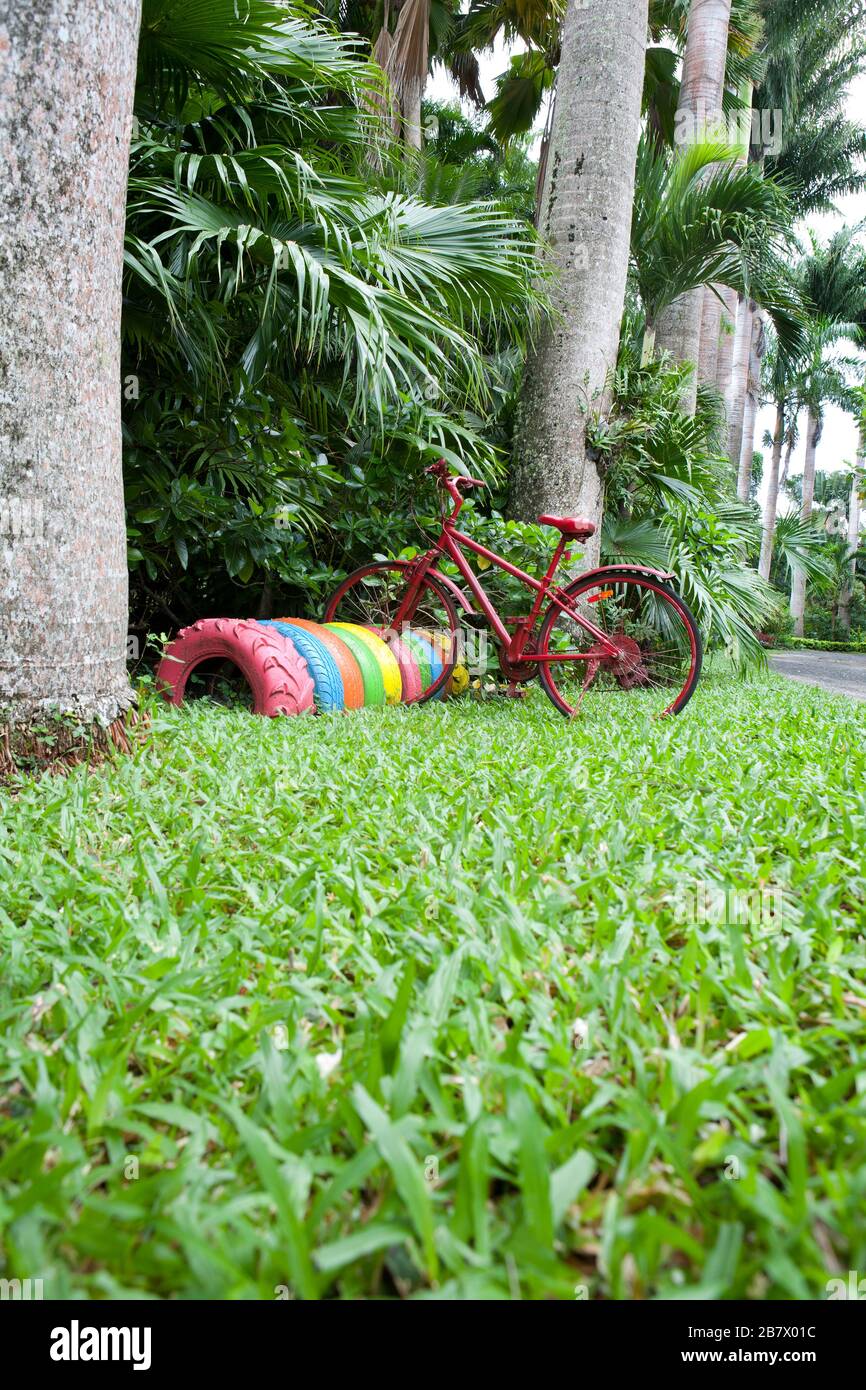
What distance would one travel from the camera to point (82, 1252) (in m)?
0.79

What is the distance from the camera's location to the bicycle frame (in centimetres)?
396

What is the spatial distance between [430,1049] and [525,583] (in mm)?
3356

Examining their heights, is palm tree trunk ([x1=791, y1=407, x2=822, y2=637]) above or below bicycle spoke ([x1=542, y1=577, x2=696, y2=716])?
above

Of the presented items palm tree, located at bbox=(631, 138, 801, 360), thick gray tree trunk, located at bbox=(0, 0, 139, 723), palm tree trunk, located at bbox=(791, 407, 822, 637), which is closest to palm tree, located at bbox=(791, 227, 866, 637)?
palm tree trunk, located at bbox=(791, 407, 822, 637)

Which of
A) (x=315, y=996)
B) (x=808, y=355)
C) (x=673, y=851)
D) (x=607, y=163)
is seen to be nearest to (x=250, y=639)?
(x=673, y=851)

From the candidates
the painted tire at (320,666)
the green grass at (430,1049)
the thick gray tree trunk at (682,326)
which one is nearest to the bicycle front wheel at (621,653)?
the painted tire at (320,666)

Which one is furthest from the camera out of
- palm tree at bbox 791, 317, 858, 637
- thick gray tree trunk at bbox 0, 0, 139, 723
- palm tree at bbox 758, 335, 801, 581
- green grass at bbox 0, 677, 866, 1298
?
palm tree at bbox 791, 317, 858, 637

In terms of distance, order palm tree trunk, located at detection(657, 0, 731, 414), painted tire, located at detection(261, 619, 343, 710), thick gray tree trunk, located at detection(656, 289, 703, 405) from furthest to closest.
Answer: palm tree trunk, located at detection(657, 0, 731, 414) < thick gray tree trunk, located at detection(656, 289, 703, 405) < painted tire, located at detection(261, 619, 343, 710)

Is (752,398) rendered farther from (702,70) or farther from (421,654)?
(421,654)

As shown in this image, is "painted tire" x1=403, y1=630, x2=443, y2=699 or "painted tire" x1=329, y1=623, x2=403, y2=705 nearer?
"painted tire" x1=329, y1=623, x2=403, y2=705

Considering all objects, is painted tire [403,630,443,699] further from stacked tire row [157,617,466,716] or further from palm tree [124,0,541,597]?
palm tree [124,0,541,597]

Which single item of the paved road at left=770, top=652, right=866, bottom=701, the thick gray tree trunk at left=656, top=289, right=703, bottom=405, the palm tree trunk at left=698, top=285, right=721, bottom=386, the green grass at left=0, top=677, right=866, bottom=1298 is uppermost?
the palm tree trunk at left=698, top=285, right=721, bottom=386

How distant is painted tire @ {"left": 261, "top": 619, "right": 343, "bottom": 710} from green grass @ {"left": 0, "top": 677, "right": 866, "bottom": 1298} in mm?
1621

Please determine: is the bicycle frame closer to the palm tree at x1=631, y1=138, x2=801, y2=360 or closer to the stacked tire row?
the stacked tire row
